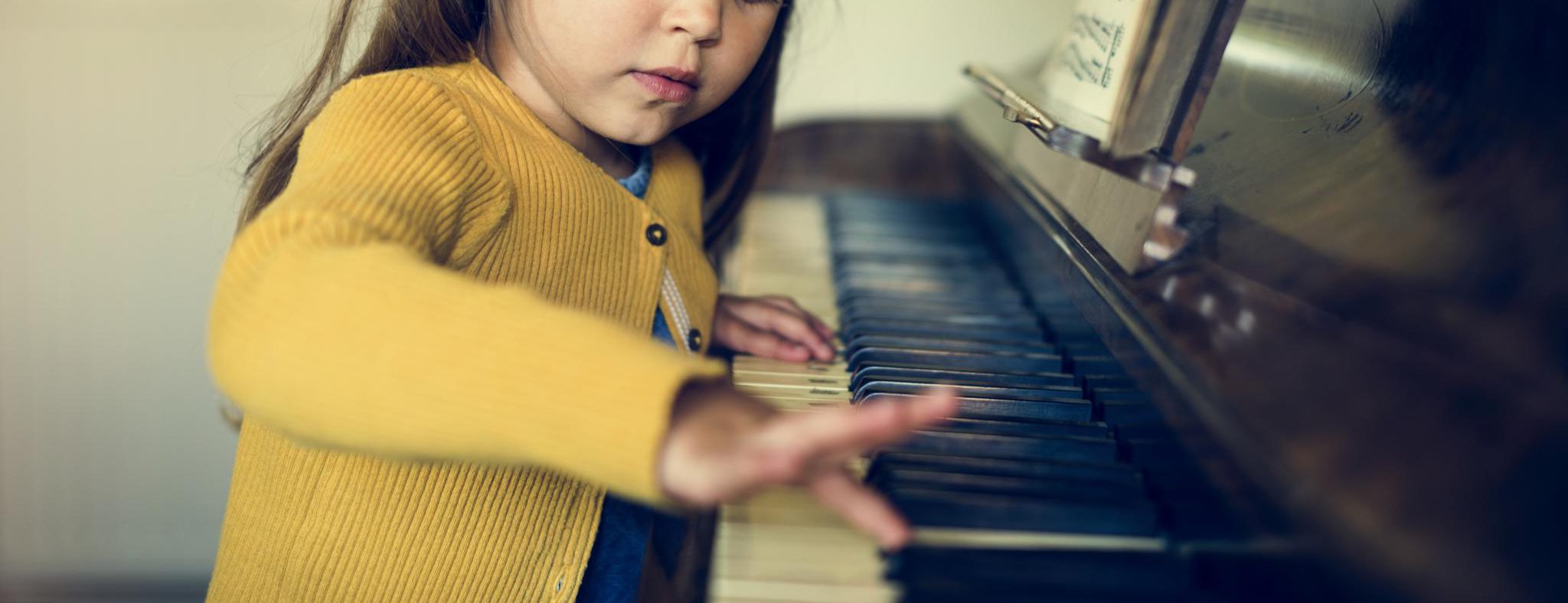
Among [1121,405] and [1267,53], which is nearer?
[1121,405]

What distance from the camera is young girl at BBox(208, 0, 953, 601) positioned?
→ 1.72 feet

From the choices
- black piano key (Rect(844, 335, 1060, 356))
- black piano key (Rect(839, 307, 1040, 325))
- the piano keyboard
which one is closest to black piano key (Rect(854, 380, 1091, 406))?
the piano keyboard

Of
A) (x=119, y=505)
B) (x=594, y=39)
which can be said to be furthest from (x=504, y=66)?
(x=119, y=505)

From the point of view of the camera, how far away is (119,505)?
2.16m

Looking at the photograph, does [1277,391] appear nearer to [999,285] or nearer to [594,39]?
[594,39]

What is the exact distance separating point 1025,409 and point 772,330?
36 centimetres

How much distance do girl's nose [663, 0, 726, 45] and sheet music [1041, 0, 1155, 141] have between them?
0.35m

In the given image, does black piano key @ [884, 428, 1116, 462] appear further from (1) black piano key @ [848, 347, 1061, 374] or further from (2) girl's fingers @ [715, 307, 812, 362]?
(2) girl's fingers @ [715, 307, 812, 362]

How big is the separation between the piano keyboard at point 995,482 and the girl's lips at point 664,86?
28 cm

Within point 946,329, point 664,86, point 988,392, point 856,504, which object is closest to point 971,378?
point 988,392

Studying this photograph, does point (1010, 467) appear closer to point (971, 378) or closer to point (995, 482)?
point (995, 482)

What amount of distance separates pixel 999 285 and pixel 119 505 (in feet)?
5.93

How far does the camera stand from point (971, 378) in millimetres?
979

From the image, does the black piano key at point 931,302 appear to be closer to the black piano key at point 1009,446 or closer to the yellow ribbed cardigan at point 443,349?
the yellow ribbed cardigan at point 443,349
